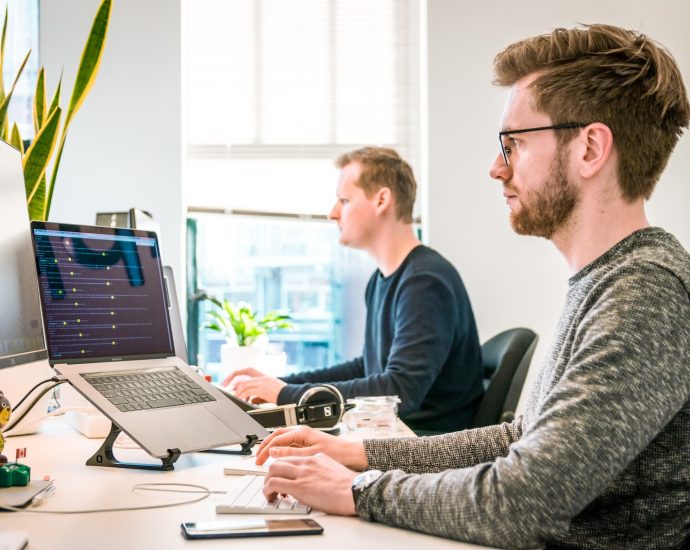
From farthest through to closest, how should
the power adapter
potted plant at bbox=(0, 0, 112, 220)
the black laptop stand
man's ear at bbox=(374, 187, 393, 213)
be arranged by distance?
man's ear at bbox=(374, 187, 393, 213), potted plant at bbox=(0, 0, 112, 220), the power adapter, the black laptop stand

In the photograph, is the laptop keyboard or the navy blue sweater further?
the navy blue sweater

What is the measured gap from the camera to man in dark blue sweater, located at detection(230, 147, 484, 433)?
2182 mm

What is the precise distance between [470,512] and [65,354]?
2.55 feet

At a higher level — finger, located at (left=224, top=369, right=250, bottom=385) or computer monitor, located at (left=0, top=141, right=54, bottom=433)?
computer monitor, located at (left=0, top=141, right=54, bottom=433)

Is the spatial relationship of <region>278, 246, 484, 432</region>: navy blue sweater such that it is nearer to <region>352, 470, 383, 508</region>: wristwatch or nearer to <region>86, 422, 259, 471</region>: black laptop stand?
<region>86, 422, 259, 471</region>: black laptop stand

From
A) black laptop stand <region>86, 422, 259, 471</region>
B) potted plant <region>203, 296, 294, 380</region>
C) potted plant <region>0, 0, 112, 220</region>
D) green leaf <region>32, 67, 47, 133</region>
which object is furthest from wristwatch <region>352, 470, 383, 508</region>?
potted plant <region>203, 296, 294, 380</region>

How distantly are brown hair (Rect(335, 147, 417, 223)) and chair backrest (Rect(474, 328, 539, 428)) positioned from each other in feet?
1.88

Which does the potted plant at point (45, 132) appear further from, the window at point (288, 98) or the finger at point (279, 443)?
the window at point (288, 98)

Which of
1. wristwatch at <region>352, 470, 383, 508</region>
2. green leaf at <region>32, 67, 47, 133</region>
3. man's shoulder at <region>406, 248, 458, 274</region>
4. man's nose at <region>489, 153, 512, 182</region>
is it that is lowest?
wristwatch at <region>352, 470, 383, 508</region>

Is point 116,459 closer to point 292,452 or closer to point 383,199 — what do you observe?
point 292,452

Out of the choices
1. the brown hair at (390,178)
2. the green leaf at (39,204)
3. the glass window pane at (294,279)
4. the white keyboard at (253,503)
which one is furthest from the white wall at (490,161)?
the white keyboard at (253,503)

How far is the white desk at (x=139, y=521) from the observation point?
91 cm

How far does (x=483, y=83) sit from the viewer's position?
134 inches

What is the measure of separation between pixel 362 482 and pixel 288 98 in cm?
272
